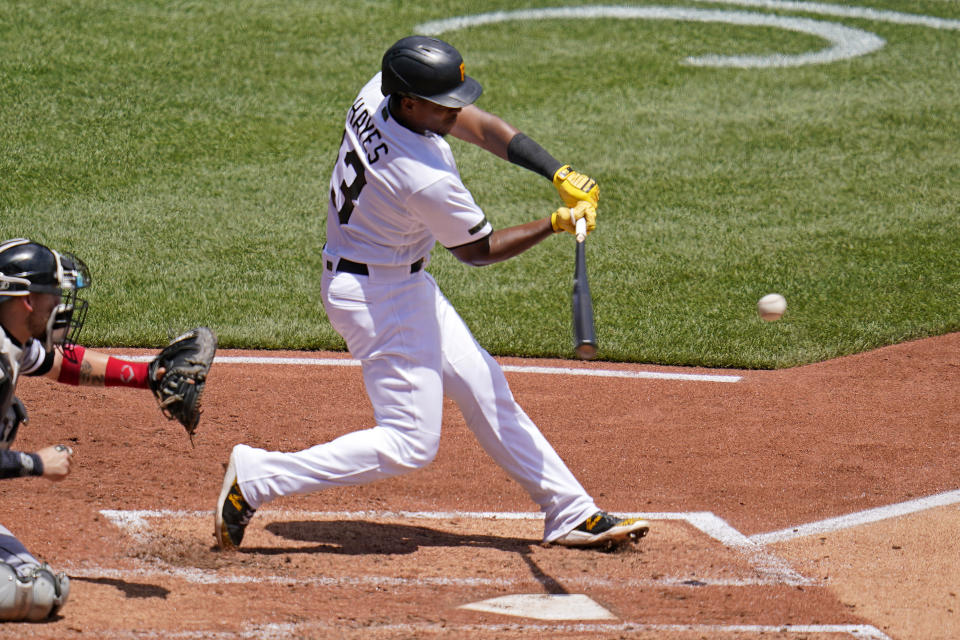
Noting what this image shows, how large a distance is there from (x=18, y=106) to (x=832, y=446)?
27.8 feet

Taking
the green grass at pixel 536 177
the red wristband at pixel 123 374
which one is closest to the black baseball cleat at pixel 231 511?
the red wristband at pixel 123 374

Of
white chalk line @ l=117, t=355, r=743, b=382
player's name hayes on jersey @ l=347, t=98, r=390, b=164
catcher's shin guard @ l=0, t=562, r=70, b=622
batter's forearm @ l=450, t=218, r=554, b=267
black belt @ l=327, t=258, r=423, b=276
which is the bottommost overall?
white chalk line @ l=117, t=355, r=743, b=382

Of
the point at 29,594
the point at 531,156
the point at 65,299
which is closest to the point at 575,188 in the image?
the point at 531,156

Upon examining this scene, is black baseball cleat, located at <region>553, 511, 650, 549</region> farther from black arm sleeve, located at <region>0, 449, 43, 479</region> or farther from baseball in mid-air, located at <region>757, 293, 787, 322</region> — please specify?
baseball in mid-air, located at <region>757, 293, 787, 322</region>

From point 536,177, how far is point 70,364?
6.92m

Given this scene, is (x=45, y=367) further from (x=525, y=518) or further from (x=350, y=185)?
(x=525, y=518)

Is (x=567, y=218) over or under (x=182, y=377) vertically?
over

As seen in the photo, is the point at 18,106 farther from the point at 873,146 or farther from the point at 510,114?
the point at 873,146

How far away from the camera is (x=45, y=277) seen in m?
3.96

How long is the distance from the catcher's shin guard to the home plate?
53.3 inches

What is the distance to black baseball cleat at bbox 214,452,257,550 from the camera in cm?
461

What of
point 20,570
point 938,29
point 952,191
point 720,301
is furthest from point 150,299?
point 938,29

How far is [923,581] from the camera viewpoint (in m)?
4.68

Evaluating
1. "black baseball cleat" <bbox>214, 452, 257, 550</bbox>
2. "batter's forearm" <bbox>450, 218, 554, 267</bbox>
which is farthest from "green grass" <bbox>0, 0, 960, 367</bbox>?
"batter's forearm" <bbox>450, 218, 554, 267</bbox>
